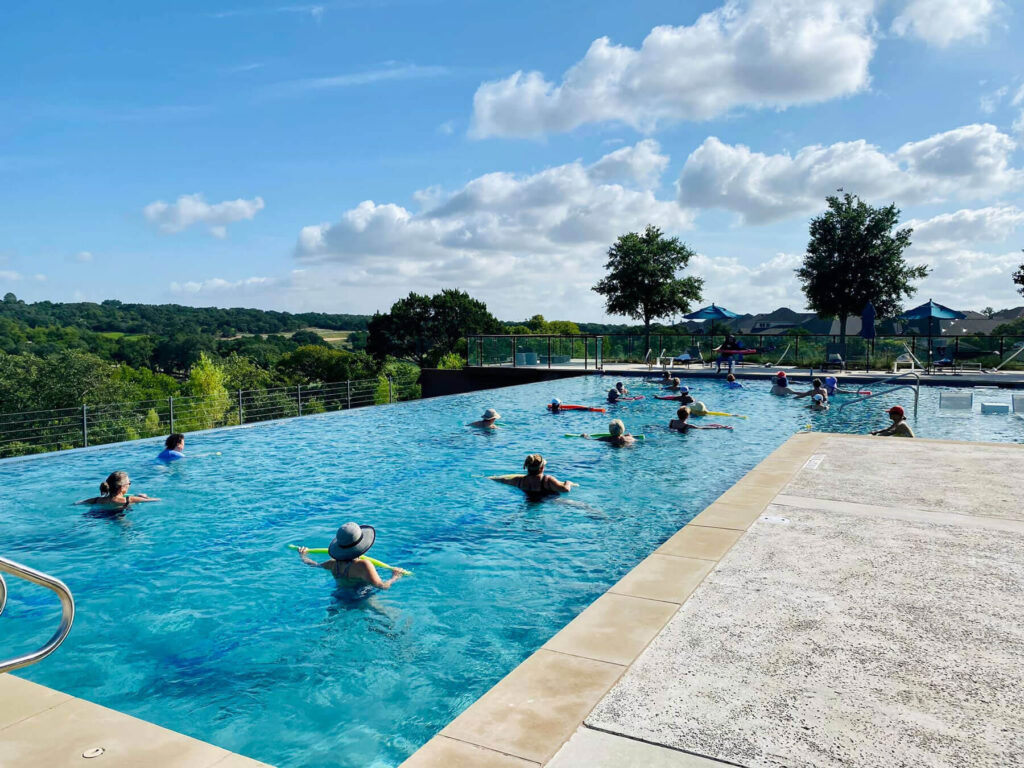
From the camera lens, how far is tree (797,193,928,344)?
3672 cm

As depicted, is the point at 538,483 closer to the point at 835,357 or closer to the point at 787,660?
the point at 787,660

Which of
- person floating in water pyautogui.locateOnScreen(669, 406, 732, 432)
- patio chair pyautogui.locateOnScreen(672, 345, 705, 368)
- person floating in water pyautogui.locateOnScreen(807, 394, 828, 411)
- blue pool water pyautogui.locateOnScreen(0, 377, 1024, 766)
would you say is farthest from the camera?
patio chair pyautogui.locateOnScreen(672, 345, 705, 368)

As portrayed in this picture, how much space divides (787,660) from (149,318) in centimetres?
11322

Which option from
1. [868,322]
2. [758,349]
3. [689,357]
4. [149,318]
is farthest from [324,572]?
[149,318]

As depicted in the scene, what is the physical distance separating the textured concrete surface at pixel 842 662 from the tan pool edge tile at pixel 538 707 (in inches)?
5.6

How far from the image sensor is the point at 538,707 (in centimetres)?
349

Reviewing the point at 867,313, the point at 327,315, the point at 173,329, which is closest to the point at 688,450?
the point at 867,313

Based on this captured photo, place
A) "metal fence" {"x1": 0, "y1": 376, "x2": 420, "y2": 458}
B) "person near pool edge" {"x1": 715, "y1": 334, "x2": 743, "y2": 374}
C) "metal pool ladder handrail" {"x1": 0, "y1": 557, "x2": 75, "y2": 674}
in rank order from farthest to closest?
"person near pool edge" {"x1": 715, "y1": 334, "x2": 743, "y2": 374} < "metal fence" {"x1": 0, "y1": 376, "x2": 420, "y2": 458} < "metal pool ladder handrail" {"x1": 0, "y1": 557, "x2": 75, "y2": 674}

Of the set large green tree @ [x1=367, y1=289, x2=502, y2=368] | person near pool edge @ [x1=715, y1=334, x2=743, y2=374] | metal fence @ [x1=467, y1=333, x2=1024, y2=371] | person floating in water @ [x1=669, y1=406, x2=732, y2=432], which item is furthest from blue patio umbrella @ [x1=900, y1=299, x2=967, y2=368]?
large green tree @ [x1=367, y1=289, x2=502, y2=368]

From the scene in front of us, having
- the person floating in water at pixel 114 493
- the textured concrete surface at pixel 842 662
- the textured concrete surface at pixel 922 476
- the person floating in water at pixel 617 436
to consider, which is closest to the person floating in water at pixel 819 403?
the person floating in water at pixel 617 436

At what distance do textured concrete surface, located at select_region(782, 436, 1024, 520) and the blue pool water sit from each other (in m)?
1.94

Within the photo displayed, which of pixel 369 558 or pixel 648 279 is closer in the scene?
pixel 369 558

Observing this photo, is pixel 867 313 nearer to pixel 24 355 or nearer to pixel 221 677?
pixel 221 677

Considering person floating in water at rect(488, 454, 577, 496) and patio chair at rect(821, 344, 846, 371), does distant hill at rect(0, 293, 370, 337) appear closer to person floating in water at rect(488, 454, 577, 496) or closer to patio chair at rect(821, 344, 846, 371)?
patio chair at rect(821, 344, 846, 371)
